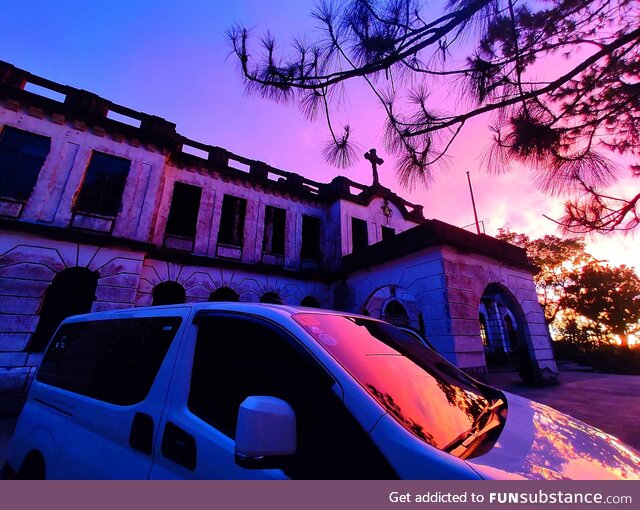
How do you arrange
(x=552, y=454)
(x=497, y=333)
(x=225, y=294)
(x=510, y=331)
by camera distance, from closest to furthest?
(x=552, y=454), (x=225, y=294), (x=497, y=333), (x=510, y=331)

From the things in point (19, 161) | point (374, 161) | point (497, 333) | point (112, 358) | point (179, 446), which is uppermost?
point (374, 161)

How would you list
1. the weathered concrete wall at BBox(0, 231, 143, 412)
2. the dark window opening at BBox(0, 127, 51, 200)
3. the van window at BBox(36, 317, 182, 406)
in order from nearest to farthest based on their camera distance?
the van window at BBox(36, 317, 182, 406) < the weathered concrete wall at BBox(0, 231, 143, 412) < the dark window opening at BBox(0, 127, 51, 200)

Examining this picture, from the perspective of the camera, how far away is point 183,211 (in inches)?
448

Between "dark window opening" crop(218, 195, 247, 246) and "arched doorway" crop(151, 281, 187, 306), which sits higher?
"dark window opening" crop(218, 195, 247, 246)

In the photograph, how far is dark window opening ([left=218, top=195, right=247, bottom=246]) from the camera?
39.8ft

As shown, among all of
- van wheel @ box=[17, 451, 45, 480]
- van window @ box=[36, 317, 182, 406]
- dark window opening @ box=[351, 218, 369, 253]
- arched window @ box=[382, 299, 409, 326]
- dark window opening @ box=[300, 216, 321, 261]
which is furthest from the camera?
dark window opening @ box=[351, 218, 369, 253]

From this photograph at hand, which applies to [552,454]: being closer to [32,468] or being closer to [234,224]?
[32,468]

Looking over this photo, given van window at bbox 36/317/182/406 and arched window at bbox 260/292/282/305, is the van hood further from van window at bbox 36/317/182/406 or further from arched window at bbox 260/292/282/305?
arched window at bbox 260/292/282/305

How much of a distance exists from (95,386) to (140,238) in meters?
8.37

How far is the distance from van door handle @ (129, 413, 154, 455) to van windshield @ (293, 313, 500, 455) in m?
1.17

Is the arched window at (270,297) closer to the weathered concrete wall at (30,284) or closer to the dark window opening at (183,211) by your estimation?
the dark window opening at (183,211)

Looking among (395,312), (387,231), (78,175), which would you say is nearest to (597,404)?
(395,312)

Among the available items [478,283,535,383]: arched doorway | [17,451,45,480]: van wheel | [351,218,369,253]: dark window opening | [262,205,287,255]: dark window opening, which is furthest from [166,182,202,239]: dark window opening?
[478,283,535,383]: arched doorway

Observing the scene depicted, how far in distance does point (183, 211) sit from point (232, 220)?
1970 millimetres
